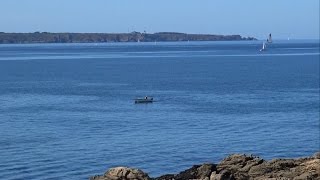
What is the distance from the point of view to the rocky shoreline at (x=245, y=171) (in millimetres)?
28000

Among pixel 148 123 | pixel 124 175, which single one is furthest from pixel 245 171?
pixel 148 123

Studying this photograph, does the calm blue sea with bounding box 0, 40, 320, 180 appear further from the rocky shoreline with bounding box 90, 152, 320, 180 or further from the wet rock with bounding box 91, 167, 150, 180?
the wet rock with bounding box 91, 167, 150, 180

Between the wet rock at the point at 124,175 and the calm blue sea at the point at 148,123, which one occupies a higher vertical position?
the wet rock at the point at 124,175

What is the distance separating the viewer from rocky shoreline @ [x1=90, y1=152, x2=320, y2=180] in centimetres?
2800

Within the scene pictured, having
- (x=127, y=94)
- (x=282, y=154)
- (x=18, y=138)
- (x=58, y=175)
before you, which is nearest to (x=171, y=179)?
(x=58, y=175)

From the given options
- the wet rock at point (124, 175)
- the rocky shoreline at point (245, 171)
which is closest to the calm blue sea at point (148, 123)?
the rocky shoreline at point (245, 171)

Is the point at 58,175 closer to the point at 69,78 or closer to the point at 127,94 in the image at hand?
the point at 127,94

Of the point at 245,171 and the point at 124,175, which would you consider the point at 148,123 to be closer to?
the point at 245,171

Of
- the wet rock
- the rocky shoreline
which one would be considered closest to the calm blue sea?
the rocky shoreline

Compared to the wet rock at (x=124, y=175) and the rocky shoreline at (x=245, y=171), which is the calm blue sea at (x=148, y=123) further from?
the wet rock at (x=124, y=175)

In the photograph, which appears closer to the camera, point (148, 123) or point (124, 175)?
point (124, 175)

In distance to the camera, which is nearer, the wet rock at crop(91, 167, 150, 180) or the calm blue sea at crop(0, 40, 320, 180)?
the wet rock at crop(91, 167, 150, 180)

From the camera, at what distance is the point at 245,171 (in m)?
30.3

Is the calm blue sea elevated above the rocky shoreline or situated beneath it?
situated beneath
